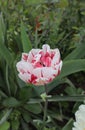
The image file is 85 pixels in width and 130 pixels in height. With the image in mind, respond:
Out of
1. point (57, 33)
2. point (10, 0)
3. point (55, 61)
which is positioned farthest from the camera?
point (10, 0)

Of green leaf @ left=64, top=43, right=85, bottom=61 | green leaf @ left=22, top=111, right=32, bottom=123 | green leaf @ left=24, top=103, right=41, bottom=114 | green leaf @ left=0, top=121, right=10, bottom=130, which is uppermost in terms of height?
green leaf @ left=64, top=43, right=85, bottom=61

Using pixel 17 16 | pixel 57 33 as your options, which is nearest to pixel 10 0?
pixel 17 16

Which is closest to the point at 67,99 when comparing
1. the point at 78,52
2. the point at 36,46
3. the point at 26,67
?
the point at 78,52

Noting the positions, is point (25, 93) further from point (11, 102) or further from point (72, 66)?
point (72, 66)

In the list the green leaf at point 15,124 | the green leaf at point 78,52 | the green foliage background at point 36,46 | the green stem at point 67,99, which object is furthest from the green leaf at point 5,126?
the green leaf at point 78,52

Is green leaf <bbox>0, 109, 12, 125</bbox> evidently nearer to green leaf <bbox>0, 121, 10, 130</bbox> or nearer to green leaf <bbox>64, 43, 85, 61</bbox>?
green leaf <bbox>0, 121, 10, 130</bbox>

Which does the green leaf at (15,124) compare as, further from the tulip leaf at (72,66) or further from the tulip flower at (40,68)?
the tulip flower at (40,68)

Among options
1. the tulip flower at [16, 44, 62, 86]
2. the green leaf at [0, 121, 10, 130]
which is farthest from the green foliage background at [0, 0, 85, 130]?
the tulip flower at [16, 44, 62, 86]

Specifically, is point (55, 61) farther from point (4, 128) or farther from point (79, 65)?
point (4, 128)
